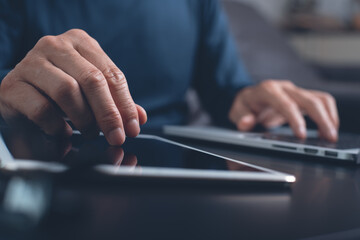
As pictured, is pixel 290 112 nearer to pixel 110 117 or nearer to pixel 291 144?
pixel 291 144

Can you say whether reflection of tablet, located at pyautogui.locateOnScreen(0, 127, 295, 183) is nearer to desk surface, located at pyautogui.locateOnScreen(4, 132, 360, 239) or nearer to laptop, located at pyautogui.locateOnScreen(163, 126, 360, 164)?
desk surface, located at pyautogui.locateOnScreen(4, 132, 360, 239)

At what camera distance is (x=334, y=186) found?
0.26 metres

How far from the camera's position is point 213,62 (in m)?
0.82

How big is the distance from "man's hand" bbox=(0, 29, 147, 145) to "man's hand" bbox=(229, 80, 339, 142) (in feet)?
0.77

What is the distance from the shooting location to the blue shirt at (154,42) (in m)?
0.44

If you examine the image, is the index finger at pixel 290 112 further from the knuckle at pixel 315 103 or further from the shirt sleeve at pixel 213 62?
the shirt sleeve at pixel 213 62

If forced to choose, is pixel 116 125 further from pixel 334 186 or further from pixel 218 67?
pixel 218 67

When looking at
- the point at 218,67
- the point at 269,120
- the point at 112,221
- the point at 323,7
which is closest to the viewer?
the point at 112,221

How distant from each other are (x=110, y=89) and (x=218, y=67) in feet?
1.74

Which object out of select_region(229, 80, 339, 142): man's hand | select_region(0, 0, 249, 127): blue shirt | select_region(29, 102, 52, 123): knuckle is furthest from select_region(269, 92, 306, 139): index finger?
select_region(29, 102, 52, 123): knuckle

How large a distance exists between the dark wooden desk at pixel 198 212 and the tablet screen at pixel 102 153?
0.06 ft

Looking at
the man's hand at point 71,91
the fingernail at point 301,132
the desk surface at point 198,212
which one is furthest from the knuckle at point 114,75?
the fingernail at point 301,132

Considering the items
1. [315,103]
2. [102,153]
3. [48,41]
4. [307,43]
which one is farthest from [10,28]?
[307,43]

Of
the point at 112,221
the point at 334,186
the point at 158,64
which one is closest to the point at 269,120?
the point at 158,64
